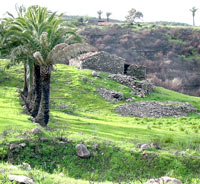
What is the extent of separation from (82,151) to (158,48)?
66.8 meters

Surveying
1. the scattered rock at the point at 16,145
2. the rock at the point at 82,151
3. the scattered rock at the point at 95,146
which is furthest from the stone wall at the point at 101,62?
the scattered rock at the point at 16,145

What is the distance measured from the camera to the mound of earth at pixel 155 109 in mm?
26422

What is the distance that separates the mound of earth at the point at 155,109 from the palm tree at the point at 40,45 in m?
10.1

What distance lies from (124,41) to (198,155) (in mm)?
64634

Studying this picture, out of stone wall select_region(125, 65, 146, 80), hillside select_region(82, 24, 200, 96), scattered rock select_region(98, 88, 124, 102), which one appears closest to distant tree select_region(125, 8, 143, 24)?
hillside select_region(82, 24, 200, 96)

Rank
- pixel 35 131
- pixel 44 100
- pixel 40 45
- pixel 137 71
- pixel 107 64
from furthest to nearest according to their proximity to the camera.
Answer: pixel 137 71
pixel 107 64
pixel 44 100
pixel 40 45
pixel 35 131

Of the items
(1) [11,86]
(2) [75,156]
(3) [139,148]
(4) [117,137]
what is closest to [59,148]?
(2) [75,156]

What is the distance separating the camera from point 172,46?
75562 millimetres

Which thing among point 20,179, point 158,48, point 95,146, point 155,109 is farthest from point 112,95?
point 158,48

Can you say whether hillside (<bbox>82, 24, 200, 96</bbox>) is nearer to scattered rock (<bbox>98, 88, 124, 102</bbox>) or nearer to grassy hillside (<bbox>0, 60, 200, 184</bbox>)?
scattered rock (<bbox>98, 88, 124, 102</bbox>)

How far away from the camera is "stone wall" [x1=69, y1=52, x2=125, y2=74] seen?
3800cm

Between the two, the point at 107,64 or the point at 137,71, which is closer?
the point at 107,64

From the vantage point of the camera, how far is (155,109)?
27.2m

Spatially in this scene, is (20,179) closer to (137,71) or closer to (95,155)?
(95,155)
